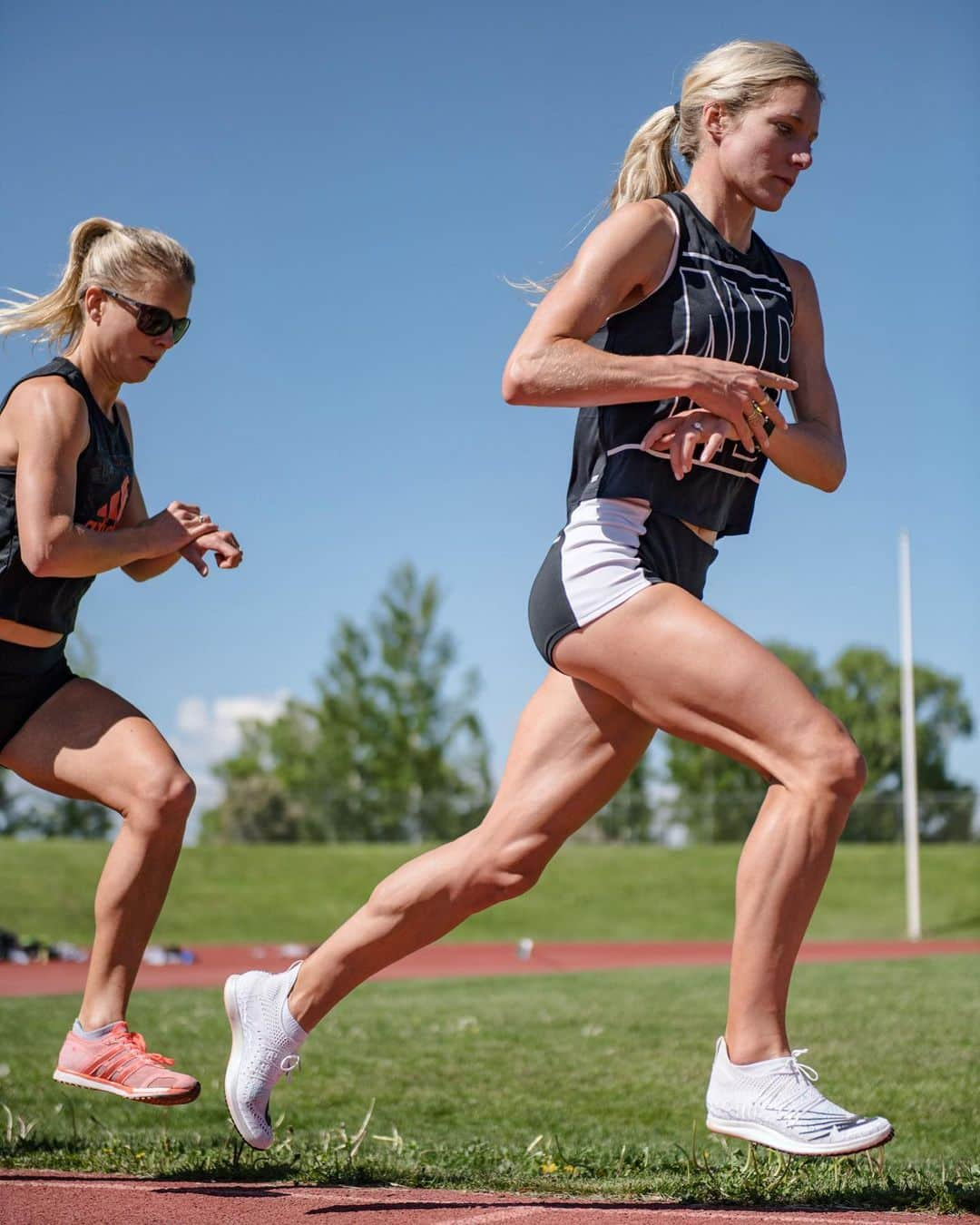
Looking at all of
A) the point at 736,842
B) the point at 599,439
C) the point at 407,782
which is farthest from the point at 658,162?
the point at 407,782

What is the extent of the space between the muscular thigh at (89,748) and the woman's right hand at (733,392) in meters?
1.77

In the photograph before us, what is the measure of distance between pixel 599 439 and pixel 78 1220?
2140 mm

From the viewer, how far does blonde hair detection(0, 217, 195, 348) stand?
4.13m

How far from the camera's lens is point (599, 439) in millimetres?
3482

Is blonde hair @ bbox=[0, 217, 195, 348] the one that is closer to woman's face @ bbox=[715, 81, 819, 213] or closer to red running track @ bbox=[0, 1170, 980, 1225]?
woman's face @ bbox=[715, 81, 819, 213]

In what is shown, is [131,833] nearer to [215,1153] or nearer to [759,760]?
[215,1153]

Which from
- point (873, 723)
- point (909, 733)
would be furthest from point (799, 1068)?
point (873, 723)

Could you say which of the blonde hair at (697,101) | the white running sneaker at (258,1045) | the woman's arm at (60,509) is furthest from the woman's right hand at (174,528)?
the blonde hair at (697,101)

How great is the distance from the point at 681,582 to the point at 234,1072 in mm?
1688

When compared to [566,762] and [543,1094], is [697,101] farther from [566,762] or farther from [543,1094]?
[543,1094]

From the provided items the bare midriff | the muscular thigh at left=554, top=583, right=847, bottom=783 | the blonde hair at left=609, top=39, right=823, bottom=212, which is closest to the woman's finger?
the muscular thigh at left=554, top=583, right=847, bottom=783

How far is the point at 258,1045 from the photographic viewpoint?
12.1 feet

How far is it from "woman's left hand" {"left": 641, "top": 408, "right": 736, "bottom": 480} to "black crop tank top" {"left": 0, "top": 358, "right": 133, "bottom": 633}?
163 centimetres

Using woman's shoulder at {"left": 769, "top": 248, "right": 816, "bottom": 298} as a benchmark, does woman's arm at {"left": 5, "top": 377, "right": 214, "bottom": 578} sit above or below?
below
